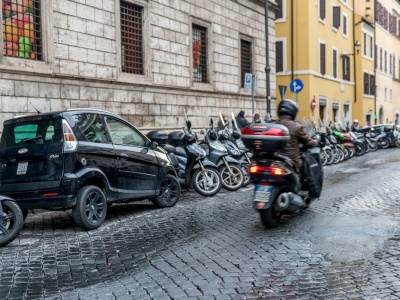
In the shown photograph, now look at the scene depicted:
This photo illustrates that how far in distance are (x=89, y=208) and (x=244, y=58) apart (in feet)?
59.3

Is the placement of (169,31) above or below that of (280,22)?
below

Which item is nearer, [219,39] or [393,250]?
[393,250]

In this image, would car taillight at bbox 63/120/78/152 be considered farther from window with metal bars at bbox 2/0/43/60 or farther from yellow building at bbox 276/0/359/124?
yellow building at bbox 276/0/359/124

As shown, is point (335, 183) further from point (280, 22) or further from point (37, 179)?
point (280, 22)

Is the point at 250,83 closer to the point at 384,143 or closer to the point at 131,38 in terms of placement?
the point at 131,38

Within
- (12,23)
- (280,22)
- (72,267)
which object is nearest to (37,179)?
(72,267)

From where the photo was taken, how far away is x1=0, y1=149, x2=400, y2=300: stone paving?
473 cm

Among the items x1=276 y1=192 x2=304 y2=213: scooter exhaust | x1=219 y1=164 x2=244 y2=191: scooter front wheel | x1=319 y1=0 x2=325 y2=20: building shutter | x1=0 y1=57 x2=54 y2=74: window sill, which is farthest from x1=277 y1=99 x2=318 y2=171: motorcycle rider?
x1=319 y1=0 x2=325 y2=20: building shutter

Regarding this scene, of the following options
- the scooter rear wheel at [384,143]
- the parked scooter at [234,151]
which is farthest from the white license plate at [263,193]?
the scooter rear wheel at [384,143]

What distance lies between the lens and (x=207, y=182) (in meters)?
11.0

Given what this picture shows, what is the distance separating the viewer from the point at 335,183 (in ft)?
41.3

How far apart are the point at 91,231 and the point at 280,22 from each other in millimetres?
27879

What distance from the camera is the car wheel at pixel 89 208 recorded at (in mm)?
7414

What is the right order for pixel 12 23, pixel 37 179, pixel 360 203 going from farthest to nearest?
pixel 12 23, pixel 360 203, pixel 37 179
